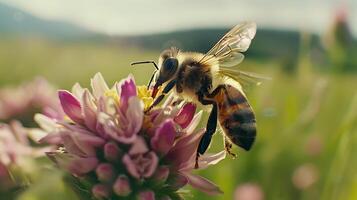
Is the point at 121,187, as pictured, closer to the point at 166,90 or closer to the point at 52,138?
the point at 52,138

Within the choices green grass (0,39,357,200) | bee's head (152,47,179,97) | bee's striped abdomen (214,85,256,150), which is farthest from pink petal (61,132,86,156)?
green grass (0,39,357,200)

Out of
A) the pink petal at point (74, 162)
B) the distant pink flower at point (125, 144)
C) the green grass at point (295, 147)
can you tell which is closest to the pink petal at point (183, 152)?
the distant pink flower at point (125, 144)

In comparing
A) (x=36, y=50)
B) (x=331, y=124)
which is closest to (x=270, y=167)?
(x=331, y=124)

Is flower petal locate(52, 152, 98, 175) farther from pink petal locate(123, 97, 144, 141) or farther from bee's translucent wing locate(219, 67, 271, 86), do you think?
bee's translucent wing locate(219, 67, 271, 86)

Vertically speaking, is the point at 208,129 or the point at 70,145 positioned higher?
the point at 70,145

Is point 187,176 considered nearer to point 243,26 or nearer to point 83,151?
point 83,151

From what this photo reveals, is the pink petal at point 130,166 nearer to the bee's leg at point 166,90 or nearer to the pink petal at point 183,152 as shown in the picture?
the pink petal at point 183,152

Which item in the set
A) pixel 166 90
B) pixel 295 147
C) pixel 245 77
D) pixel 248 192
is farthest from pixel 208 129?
pixel 295 147
